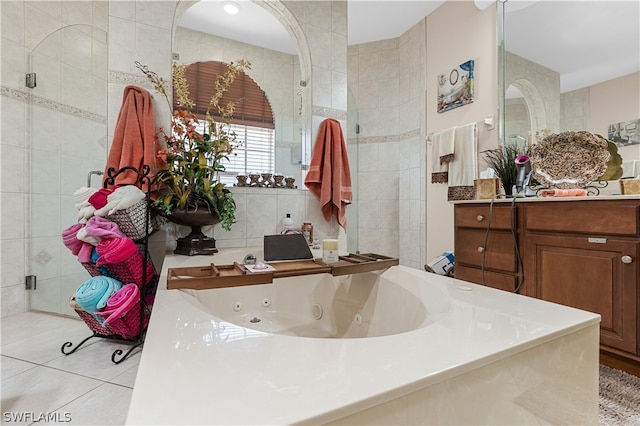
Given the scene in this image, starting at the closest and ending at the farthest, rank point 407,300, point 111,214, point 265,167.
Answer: point 407,300 < point 111,214 < point 265,167

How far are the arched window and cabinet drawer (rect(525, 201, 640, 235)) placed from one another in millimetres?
1876

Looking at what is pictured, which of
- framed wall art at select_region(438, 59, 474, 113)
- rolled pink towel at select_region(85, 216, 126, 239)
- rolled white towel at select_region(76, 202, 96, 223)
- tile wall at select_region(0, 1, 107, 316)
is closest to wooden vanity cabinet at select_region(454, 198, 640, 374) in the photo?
framed wall art at select_region(438, 59, 474, 113)

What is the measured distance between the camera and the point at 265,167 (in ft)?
8.29

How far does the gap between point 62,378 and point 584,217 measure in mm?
2376

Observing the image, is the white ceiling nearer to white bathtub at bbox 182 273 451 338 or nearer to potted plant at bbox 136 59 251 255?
potted plant at bbox 136 59 251 255

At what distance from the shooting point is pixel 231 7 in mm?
2395

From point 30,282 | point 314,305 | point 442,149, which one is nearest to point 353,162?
point 442,149

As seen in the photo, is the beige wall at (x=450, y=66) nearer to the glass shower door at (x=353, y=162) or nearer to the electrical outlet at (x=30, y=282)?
the glass shower door at (x=353, y=162)

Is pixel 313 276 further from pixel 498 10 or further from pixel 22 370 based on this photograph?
pixel 498 10

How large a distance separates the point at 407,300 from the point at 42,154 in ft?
8.40

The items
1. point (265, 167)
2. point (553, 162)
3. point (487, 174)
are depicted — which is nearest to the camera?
point (553, 162)

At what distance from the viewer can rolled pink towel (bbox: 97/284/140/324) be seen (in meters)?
1.31

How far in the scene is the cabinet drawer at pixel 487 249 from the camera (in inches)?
68.8

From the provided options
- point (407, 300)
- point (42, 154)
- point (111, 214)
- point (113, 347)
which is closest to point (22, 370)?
point (113, 347)
